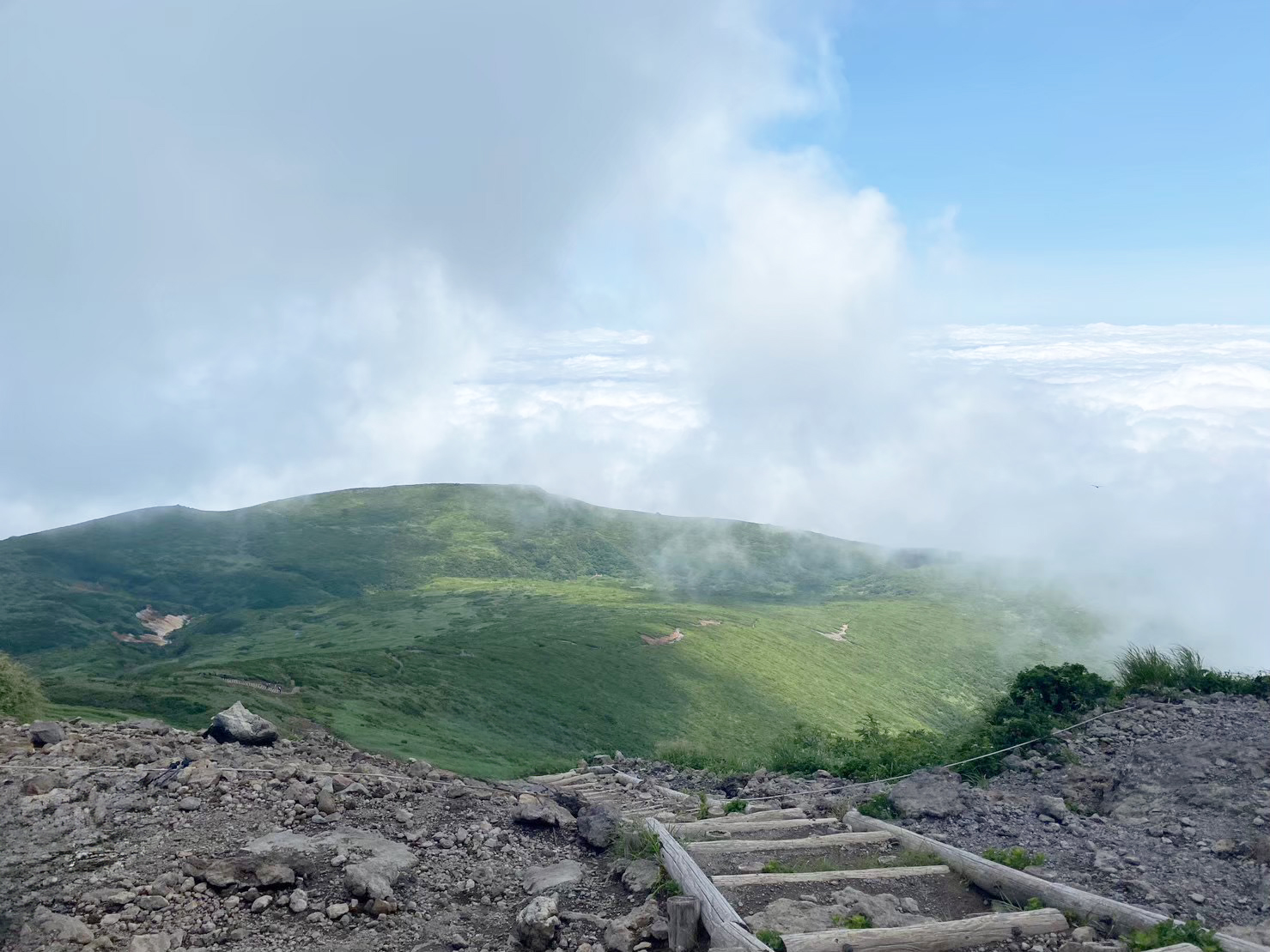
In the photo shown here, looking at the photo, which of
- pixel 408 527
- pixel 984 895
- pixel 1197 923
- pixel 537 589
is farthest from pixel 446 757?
pixel 408 527

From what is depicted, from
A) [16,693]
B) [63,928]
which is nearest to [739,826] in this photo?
[63,928]

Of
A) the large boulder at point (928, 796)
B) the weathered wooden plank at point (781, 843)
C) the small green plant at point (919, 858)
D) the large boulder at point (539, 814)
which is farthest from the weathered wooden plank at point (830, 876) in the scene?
the large boulder at point (539, 814)

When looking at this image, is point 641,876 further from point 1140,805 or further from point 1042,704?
point 1042,704

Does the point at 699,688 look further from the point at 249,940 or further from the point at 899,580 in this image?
the point at 899,580

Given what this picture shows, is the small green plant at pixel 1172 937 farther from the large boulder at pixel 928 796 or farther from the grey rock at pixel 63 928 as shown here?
the grey rock at pixel 63 928

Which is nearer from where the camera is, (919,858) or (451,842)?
(919,858)

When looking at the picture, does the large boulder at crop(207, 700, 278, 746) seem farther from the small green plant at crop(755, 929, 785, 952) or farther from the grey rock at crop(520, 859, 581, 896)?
the small green plant at crop(755, 929, 785, 952)
